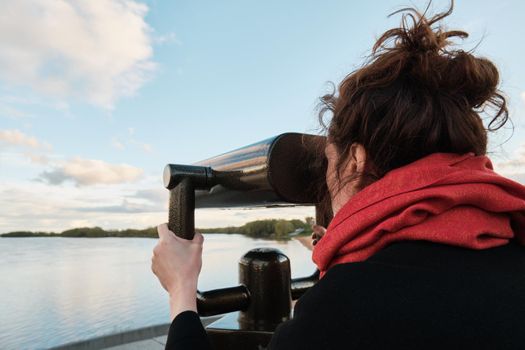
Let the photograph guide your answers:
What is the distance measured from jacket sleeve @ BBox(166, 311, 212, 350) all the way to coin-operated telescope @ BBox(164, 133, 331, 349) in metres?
0.22

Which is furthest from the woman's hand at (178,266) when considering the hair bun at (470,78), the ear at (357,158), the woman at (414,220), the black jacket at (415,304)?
the hair bun at (470,78)

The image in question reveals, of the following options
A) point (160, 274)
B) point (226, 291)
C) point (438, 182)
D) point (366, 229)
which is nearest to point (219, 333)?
point (226, 291)

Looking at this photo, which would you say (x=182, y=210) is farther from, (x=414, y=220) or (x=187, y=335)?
(x=414, y=220)

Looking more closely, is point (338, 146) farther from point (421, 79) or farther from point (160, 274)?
point (160, 274)

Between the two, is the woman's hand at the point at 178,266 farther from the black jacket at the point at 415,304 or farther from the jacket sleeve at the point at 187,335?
the black jacket at the point at 415,304

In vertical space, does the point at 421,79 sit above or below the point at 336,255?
above

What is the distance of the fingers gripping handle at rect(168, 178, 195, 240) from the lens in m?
0.91

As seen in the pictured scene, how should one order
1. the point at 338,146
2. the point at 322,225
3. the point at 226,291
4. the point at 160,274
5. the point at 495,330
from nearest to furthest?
1. the point at 495,330
2. the point at 338,146
3. the point at 160,274
4. the point at 226,291
5. the point at 322,225

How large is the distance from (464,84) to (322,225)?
723mm

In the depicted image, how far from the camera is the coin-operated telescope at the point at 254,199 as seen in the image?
32.6 inches

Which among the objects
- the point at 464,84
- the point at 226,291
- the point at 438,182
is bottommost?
the point at 226,291

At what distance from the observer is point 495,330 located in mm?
454

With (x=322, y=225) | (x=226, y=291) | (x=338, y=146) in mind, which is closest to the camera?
(x=338, y=146)

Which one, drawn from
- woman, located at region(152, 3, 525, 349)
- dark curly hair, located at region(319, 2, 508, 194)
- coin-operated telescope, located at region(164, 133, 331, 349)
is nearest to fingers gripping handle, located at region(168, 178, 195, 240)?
coin-operated telescope, located at region(164, 133, 331, 349)
